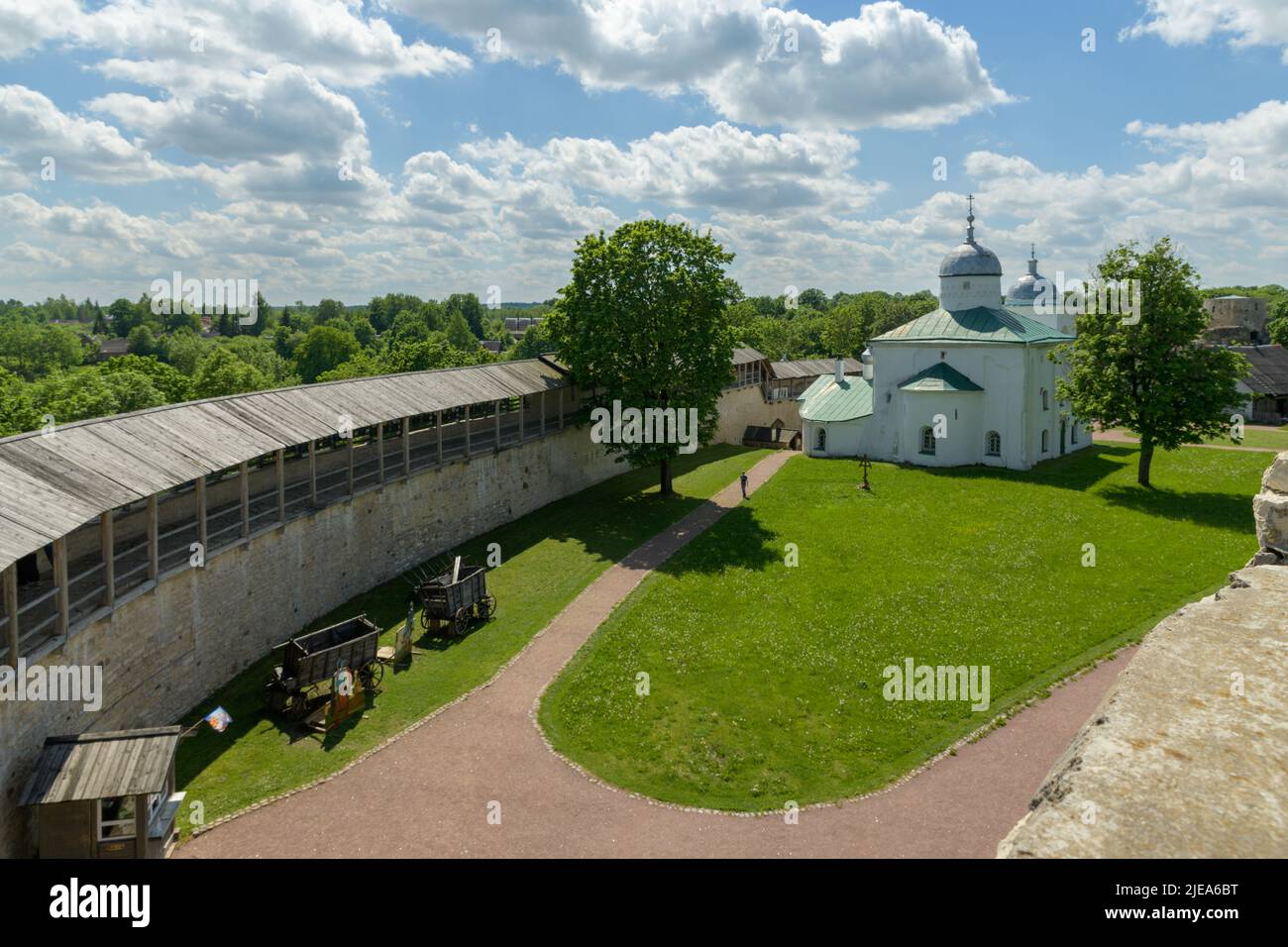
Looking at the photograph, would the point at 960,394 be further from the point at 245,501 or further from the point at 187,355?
the point at 187,355

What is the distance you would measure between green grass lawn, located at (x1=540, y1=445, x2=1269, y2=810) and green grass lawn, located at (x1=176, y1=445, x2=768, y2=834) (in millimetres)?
2542

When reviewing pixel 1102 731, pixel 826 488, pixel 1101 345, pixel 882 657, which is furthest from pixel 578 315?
pixel 1102 731

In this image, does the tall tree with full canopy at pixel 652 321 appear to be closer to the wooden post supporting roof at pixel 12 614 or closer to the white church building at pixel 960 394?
the white church building at pixel 960 394

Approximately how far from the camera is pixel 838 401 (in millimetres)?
44000

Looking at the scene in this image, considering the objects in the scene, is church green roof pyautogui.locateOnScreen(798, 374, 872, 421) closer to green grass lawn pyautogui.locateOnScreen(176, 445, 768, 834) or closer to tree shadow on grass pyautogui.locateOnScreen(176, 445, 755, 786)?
tree shadow on grass pyautogui.locateOnScreen(176, 445, 755, 786)

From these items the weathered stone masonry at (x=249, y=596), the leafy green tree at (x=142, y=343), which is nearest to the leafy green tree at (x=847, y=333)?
the weathered stone masonry at (x=249, y=596)

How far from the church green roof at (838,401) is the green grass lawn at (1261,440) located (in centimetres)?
1251

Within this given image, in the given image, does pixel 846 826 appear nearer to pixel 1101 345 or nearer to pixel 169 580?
pixel 169 580

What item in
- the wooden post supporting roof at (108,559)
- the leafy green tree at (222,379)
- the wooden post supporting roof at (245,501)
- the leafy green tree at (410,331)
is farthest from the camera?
the leafy green tree at (410,331)

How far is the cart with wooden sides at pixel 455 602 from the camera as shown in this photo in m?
22.2

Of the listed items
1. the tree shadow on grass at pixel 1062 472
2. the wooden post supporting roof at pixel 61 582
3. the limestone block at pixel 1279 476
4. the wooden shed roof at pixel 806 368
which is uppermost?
the wooden shed roof at pixel 806 368

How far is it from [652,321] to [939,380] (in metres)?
15.1

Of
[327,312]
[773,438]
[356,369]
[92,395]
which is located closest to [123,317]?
[327,312]

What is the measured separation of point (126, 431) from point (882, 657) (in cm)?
1781
